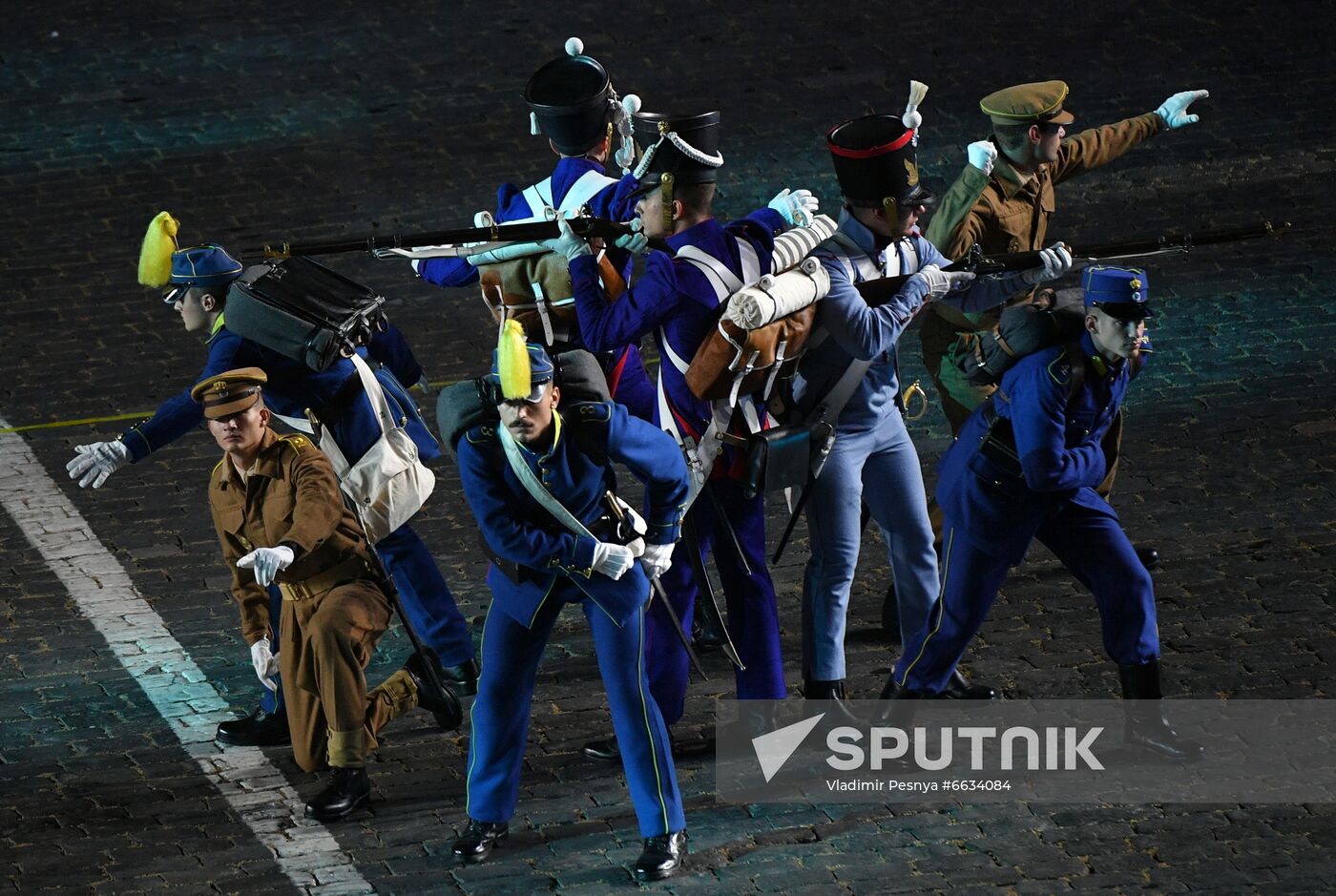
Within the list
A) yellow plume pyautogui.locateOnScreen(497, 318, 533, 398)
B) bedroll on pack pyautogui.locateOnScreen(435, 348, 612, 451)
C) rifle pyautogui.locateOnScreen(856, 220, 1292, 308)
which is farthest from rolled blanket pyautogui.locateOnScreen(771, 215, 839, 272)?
yellow plume pyautogui.locateOnScreen(497, 318, 533, 398)

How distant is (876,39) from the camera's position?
1828 centimetres

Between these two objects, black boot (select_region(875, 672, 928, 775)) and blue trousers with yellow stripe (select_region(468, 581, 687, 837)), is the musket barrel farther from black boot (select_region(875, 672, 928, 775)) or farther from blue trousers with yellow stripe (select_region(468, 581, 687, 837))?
black boot (select_region(875, 672, 928, 775))

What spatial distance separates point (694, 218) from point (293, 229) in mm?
6924

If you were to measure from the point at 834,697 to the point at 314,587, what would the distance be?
88.1 inches

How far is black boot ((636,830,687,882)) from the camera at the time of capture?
8586 mm

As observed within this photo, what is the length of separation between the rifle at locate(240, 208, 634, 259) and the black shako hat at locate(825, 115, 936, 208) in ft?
3.32

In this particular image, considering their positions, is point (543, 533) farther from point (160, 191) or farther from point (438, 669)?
point (160, 191)

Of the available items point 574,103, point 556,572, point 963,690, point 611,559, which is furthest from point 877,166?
point 963,690

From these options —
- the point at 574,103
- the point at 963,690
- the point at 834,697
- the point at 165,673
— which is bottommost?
the point at 165,673

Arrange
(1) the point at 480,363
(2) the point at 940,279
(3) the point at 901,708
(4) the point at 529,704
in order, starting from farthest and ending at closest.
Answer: (1) the point at 480,363, (3) the point at 901,708, (2) the point at 940,279, (4) the point at 529,704

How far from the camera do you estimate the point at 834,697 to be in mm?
9648

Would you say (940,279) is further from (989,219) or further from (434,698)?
(434,698)

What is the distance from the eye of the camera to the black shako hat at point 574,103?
10.2 metres

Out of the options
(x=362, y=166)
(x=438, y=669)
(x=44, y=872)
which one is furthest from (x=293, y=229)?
(x=44, y=872)
